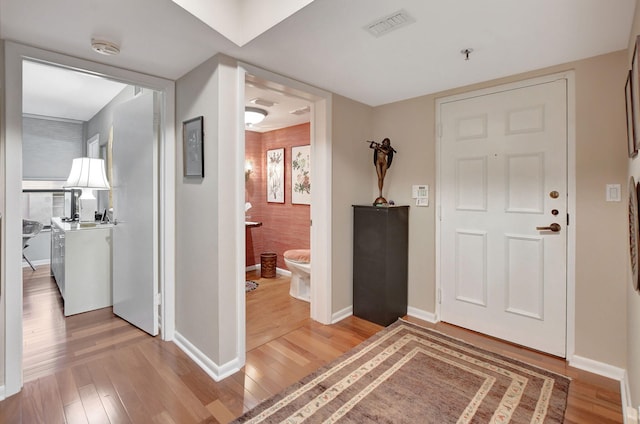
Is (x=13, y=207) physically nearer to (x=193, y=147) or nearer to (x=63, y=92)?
(x=193, y=147)

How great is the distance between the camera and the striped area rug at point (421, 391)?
1.67 metres

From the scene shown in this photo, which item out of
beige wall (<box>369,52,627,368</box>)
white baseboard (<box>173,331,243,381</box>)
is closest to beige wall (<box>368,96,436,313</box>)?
beige wall (<box>369,52,627,368</box>)

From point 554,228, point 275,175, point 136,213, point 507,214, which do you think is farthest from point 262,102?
point 554,228

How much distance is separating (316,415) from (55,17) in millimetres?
2438

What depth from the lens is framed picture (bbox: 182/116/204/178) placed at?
2121 mm

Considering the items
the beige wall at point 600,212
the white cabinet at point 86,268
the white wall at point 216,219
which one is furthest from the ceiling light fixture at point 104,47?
the beige wall at point 600,212

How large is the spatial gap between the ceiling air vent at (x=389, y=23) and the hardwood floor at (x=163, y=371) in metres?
2.13

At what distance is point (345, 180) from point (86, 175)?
2602mm

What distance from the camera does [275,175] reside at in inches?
186

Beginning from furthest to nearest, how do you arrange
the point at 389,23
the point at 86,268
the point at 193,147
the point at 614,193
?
the point at 86,268, the point at 193,147, the point at 614,193, the point at 389,23

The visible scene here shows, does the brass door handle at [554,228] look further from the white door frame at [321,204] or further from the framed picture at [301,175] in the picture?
the framed picture at [301,175]

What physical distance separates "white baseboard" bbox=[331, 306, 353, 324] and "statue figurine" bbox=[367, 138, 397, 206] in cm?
106

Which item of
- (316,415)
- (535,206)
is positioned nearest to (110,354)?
(316,415)

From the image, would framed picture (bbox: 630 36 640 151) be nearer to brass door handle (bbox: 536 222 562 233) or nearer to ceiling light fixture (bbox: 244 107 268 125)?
brass door handle (bbox: 536 222 562 233)
